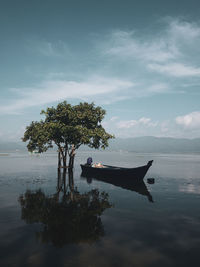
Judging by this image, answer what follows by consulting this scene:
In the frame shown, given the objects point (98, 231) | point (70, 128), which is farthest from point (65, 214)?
point (70, 128)

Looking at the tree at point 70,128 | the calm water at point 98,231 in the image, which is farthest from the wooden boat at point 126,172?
the calm water at point 98,231

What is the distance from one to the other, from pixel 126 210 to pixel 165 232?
5.13 meters

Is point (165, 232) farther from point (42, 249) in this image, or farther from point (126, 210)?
point (42, 249)

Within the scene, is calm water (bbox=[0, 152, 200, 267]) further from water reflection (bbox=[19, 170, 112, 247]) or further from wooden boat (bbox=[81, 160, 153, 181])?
wooden boat (bbox=[81, 160, 153, 181])

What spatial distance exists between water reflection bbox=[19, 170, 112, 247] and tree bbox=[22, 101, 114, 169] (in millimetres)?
14174

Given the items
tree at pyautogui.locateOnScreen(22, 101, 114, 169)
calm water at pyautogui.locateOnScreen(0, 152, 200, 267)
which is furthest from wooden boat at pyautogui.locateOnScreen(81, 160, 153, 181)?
calm water at pyautogui.locateOnScreen(0, 152, 200, 267)

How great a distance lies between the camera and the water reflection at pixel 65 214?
39.2 feet

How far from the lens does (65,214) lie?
52.7 feet

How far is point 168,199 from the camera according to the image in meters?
21.6

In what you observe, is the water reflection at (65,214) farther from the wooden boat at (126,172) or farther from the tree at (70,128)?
the tree at (70,128)

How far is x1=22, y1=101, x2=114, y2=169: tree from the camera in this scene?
36875 millimetres

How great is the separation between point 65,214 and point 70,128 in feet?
71.1

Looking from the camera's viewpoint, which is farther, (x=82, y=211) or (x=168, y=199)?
(x=168, y=199)

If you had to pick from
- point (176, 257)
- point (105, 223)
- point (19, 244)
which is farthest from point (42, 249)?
point (176, 257)
